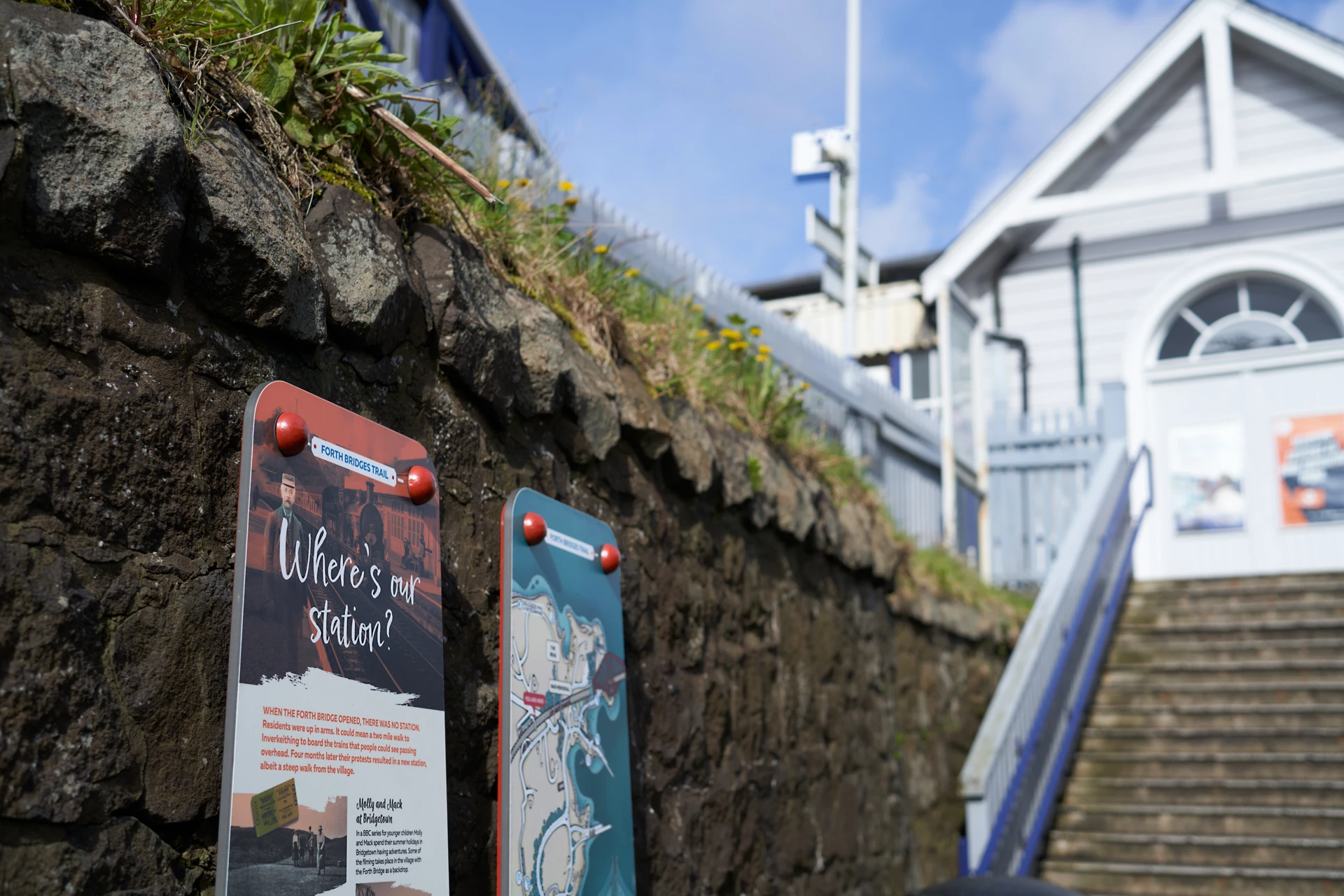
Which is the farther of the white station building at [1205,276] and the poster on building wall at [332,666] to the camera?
the white station building at [1205,276]

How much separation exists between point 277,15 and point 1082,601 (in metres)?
6.62

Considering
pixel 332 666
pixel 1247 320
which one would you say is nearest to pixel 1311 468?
pixel 1247 320

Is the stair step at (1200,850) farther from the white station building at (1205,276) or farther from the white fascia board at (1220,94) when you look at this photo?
the white fascia board at (1220,94)

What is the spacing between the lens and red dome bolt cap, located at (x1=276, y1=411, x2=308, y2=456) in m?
2.23

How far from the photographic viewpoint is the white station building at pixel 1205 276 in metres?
10.6

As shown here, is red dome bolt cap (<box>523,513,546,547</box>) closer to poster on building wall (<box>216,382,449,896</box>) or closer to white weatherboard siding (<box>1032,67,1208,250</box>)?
poster on building wall (<box>216,382,449,896</box>)

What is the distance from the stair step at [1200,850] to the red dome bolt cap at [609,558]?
449 cm

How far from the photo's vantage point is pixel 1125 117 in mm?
11914

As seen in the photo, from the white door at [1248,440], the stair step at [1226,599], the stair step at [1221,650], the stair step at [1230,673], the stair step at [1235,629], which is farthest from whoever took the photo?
the white door at [1248,440]

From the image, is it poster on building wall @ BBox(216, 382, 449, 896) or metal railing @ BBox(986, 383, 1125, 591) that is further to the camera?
metal railing @ BBox(986, 383, 1125, 591)

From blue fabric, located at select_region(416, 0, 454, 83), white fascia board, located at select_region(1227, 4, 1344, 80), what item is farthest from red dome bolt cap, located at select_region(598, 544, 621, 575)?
white fascia board, located at select_region(1227, 4, 1344, 80)

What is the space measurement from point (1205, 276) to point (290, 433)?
10783mm

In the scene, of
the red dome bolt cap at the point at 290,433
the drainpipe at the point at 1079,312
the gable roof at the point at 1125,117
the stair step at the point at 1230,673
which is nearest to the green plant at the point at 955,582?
the stair step at the point at 1230,673

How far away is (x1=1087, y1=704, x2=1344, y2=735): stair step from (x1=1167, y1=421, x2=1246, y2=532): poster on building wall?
352cm
